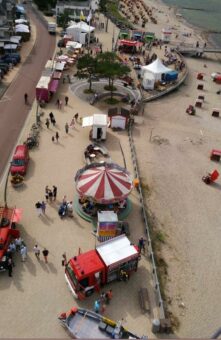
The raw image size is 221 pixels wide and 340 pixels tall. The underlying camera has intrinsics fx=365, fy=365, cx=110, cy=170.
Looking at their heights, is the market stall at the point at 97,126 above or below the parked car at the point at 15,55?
below

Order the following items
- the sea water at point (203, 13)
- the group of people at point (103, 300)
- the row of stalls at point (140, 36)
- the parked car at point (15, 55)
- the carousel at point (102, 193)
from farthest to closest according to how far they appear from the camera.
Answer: the sea water at point (203, 13) → the row of stalls at point (140, 36) → the parked car at point (15, 55) → the carousel at point (102, 193) → the group of people at point (103, 300)

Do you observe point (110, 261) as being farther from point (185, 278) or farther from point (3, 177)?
point (3, 177)

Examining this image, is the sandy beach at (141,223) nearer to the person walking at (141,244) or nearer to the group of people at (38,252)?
the group of people at (38,252)

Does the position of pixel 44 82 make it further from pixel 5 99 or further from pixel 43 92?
pixel 5 99

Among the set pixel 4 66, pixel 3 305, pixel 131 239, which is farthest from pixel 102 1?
pixel 3 305

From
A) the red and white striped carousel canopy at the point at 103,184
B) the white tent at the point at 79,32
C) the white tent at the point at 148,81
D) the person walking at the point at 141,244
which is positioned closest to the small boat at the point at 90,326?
the person walking at the point at 141,244

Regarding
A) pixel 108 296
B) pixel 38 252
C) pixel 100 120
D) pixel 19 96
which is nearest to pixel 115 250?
pixel 108 296

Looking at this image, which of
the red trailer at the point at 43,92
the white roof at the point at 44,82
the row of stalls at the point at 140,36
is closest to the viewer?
the red trailer at the point at 43,92

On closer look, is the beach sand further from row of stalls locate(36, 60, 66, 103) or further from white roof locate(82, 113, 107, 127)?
row of stalls locate(36, 60, 66, 103)
